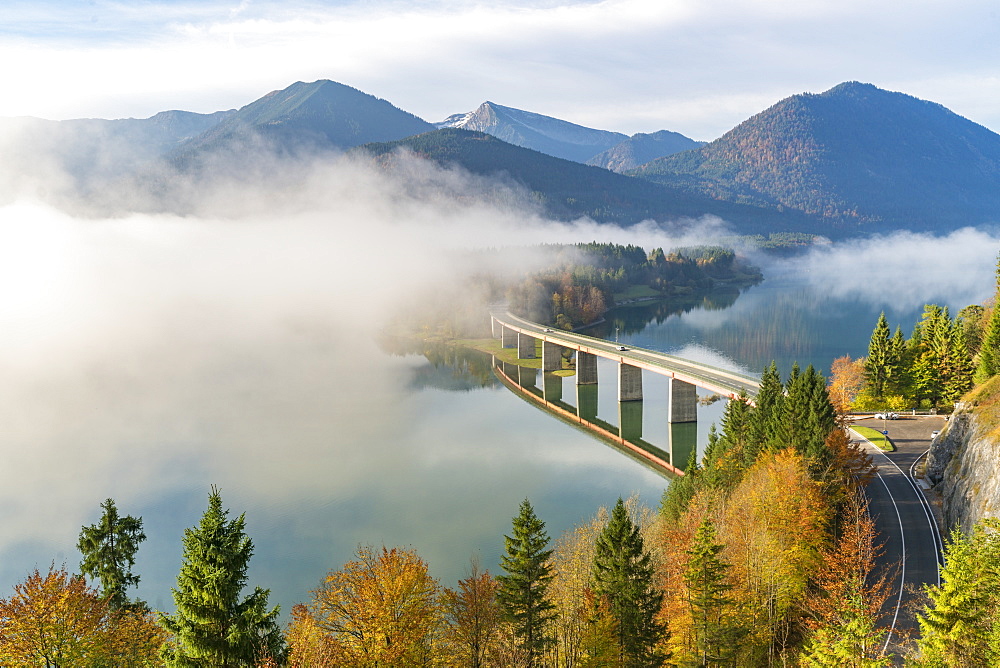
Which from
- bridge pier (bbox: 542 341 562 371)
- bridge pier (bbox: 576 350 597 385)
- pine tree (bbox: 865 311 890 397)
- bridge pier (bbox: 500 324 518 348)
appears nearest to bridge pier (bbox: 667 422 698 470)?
pine tree (bbox: 865 311 890 397)

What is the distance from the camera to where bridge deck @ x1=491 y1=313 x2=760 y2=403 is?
6756 centimetres

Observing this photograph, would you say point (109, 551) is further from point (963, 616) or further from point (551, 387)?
point (551, 387)

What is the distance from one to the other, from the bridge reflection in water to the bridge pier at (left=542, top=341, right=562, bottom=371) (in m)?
1.86

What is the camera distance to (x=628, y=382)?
87.9 m

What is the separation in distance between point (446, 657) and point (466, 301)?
424 feet

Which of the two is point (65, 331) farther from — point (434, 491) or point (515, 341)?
point (434, 491)

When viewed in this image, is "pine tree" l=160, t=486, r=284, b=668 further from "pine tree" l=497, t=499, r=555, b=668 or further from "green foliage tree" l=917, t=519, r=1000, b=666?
"green foliage tree" l=917, t=519, r=1000, b=666

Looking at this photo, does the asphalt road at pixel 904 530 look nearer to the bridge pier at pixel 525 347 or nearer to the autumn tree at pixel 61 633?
the autumn tree at pixel 61 633

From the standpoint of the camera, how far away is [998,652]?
59.4ft

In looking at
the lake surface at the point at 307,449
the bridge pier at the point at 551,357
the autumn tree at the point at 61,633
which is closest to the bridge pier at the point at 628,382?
the lake surface at the point at 307,449

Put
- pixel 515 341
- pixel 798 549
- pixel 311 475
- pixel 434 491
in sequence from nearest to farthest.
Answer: pixel 798 549 → pixel 434 491 → pixel 311 475 → pixel 515 341

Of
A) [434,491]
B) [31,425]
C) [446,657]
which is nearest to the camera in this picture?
[446,657]

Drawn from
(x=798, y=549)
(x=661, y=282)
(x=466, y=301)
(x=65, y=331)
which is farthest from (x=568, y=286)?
(x=798, y=549)

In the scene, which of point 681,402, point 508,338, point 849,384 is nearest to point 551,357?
point 508,338
